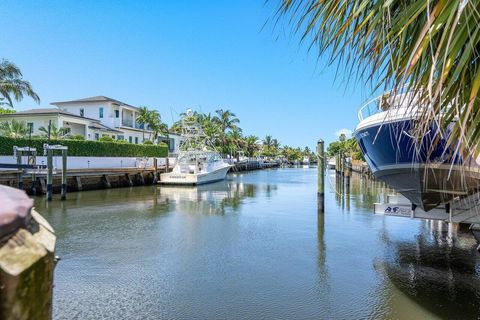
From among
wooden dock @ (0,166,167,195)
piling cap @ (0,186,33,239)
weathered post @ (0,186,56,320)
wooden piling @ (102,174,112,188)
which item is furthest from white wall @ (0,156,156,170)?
weathered post @ (0,186,56,320)

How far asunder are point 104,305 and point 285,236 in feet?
19.9

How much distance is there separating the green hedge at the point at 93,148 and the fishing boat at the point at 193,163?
18.7ft

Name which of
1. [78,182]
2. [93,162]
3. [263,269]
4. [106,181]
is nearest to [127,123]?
[93,162]

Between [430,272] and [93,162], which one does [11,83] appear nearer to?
[93,162]

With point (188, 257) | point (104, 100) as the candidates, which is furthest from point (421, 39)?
point (104, 100)

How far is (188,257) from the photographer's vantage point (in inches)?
Result: 329

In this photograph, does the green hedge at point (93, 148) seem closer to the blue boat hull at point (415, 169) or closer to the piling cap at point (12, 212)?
the blue boat hull at point (415, 169)

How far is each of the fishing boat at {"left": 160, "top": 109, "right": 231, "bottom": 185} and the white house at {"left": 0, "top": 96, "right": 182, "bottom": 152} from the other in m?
8.26

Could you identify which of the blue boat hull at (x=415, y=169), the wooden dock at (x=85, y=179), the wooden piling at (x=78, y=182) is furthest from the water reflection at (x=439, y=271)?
the wooden piling at (x=78, y=182)

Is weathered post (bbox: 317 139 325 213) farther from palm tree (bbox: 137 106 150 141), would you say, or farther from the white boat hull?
palm tree (bbox: 137 106 150 141)

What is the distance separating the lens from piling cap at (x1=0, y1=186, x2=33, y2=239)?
1.33m

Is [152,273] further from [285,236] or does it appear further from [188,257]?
[285,236]

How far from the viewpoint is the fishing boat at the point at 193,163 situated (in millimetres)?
28719

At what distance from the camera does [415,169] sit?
6.50 m
